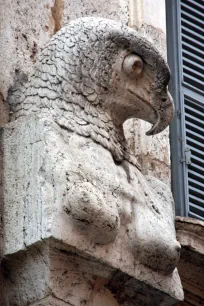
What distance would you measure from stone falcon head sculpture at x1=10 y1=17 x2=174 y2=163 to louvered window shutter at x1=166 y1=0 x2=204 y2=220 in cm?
98

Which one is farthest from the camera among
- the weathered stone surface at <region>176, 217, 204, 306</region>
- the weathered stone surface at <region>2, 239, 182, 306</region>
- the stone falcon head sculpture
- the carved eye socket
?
the weathered stone surface at <region>176, 217, 204, 306</region>

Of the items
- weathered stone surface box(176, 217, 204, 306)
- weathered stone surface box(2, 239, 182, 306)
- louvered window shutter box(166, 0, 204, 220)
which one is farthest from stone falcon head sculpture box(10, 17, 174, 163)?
louvered window shutter box(166, 0, 204, 220)

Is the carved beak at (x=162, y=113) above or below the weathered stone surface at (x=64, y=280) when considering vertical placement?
above

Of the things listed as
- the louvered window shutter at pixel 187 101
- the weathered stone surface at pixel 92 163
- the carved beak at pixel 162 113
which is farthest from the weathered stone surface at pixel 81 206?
the louvered window shutter at pixel 187 101

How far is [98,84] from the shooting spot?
5.82 m

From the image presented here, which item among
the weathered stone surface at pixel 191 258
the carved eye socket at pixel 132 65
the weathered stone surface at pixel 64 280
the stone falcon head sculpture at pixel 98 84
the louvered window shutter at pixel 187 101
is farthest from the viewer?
the louvered window shutter at pixel 187 101

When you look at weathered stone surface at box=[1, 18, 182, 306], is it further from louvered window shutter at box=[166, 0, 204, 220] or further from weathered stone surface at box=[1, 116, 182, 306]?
louvered window shutter at box=[166, 0, 204, 220]

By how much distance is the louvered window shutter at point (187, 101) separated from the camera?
6930 millimetres

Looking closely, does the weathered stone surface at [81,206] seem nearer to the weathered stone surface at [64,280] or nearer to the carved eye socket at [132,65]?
the weathered stone surface at [64,280]

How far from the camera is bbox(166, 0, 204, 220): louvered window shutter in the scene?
22.7ft

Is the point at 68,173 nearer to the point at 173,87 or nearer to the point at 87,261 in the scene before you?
the point at 87,261

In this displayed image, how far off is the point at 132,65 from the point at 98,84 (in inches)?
4.9

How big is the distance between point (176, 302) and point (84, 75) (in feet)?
2.46

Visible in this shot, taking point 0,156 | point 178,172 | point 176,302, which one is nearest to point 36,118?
point 0,156
